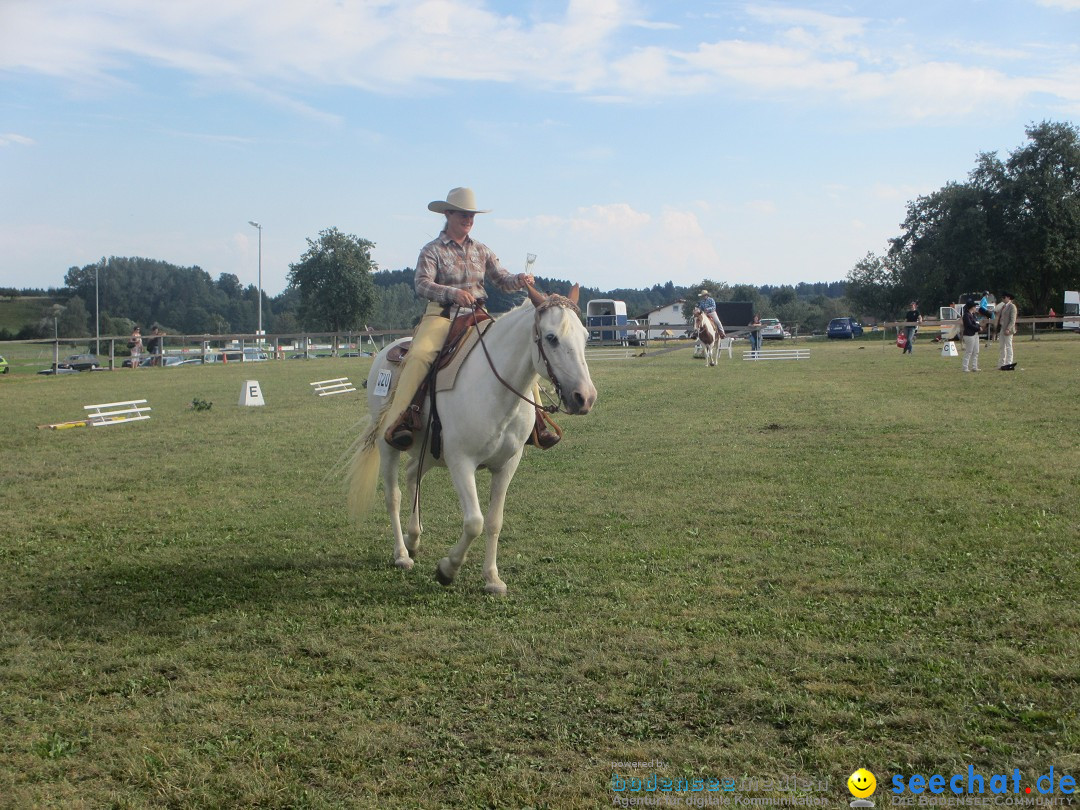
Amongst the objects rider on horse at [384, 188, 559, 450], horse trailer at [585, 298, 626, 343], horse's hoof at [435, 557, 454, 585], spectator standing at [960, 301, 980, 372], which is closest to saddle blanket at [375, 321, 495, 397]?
rider on horse at [384, 188, 559, 450]

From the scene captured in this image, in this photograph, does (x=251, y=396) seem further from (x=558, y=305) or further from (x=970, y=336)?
(x=970, y=336)

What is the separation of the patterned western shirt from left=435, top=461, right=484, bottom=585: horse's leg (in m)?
1.48

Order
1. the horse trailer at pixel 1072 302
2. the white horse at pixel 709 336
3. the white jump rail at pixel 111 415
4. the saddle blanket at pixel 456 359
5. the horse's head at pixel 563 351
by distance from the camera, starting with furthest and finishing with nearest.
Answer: the horse trailer at pixel 1072 302
the white horse at pixel 709 336
the white jump rail at pixel 111 415
the saddle blanket at pixel 456 359
the horse's head at pixel 563 351

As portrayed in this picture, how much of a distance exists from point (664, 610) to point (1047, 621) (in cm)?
227

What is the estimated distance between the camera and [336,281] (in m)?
81.5

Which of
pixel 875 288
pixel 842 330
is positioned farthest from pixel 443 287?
pixel 875 288

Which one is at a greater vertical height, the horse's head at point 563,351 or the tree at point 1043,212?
the tree at point 1043,212

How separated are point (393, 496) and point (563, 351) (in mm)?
2610

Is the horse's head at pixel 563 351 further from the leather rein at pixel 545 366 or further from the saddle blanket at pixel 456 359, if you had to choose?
the saddle blanket at pixel 456 359

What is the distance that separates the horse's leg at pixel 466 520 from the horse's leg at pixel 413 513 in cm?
79

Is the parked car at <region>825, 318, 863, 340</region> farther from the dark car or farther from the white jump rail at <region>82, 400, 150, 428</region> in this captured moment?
the white jump rail at <region>82, 400, 150, 428</region>

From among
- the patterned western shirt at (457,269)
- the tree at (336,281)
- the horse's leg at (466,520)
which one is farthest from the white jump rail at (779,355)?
the tree at (336,281)

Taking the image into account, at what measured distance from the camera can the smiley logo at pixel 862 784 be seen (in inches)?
137

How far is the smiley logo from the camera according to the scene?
3482mm
